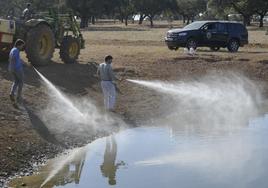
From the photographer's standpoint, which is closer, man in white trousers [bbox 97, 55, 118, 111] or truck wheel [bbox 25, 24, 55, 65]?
man in white trousers [bbox 97, 55, 118, 111]

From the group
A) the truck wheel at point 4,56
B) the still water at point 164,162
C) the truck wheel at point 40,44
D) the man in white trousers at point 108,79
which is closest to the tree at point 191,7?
the truck wheel at point 40,44

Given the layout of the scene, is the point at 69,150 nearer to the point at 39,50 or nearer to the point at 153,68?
the point at 39,50

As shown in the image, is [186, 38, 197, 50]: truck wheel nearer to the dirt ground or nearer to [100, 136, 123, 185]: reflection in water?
the dirt ground

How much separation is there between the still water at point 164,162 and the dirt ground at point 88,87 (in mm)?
557

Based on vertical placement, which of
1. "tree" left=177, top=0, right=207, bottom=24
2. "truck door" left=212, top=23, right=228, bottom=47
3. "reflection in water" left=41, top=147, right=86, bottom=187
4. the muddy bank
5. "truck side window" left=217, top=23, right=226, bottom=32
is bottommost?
"reflection in water" left=41, top=147, right=86, bottom=187

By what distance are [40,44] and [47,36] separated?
385mm

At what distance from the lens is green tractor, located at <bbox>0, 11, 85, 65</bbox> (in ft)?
64.4

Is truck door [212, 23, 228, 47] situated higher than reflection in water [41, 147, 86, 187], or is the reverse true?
truck door [212, 23, 228, 47]

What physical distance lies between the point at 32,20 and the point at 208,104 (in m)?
6.77

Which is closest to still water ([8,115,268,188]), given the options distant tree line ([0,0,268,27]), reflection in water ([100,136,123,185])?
reflection in water ([100,136,123,185])

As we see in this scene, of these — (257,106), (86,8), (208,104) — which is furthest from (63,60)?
(86,8)

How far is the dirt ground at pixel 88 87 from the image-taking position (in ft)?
38.3

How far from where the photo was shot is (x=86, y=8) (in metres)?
76.9

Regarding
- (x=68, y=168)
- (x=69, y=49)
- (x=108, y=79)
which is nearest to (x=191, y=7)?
(x=69, y=49)
